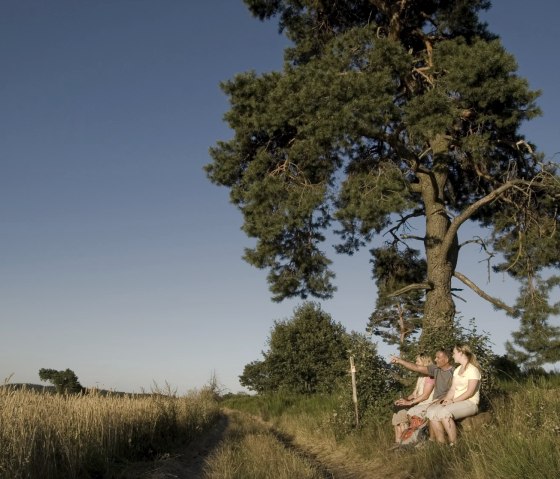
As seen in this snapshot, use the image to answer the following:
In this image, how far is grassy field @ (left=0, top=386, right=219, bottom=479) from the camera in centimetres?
616

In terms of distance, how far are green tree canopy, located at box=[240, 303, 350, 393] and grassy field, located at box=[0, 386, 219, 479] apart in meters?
27.9

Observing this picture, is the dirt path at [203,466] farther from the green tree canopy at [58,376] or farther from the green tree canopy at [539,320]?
the green tree canopy at [58,376]

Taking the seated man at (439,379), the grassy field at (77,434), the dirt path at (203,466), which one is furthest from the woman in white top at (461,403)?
the grassy field at (77,434)

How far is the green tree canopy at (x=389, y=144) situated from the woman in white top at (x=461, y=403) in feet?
11.9

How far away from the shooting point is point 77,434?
7.64 meters

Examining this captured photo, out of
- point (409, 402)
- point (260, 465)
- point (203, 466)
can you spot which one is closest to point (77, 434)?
point (203, 466)

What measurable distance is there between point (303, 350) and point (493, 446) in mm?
34383

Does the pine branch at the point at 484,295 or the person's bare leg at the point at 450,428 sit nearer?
the person's bare leg at the point at 450,428

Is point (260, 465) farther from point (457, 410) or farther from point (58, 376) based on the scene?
point (58, 376)

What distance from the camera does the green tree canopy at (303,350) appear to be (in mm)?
39500

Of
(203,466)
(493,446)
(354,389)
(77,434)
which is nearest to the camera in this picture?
(493,446)

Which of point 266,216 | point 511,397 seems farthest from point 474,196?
point 511,397

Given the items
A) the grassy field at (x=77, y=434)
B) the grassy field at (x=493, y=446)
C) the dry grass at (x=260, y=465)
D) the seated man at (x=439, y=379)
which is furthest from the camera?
the seated man at (x=439, y=379)

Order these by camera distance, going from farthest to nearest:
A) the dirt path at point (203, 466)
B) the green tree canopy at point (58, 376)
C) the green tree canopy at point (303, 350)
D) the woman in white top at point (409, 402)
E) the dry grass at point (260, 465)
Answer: the green tree canopy at point (58, 376)
the green tree canopy at point (303, 350)
the woman in white top at point (409, 402)
the dirt path at point (203, 466)
the dry grass at point (260, 465)
